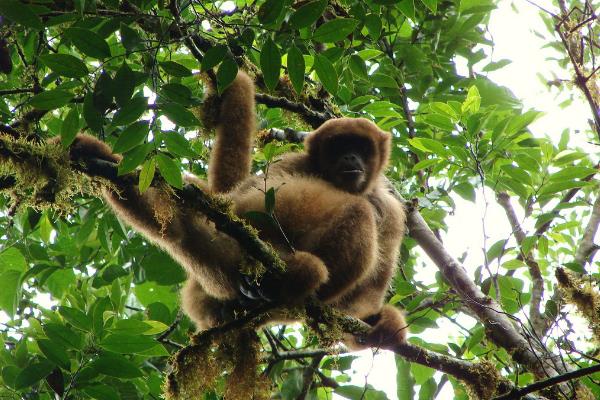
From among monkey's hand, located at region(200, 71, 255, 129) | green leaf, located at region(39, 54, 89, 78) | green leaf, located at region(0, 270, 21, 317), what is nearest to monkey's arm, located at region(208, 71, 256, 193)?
monkey's hand, located at region(200, 71, 255, 129)

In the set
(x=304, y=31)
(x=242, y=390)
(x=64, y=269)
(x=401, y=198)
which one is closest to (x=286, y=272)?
(x=242, y=390)

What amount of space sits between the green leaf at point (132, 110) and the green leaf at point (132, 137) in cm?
4

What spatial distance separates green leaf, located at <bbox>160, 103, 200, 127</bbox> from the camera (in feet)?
12.0

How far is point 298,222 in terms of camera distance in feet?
16.0

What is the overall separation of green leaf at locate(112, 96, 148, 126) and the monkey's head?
9.28 ft

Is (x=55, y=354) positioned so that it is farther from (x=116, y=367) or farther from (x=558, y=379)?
(x=558, y=379)

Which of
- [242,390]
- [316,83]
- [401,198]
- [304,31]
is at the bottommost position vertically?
[242,390]

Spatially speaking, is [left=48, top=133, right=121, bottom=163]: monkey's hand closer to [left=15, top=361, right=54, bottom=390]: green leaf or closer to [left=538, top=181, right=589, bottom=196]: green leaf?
[left=15, top=361, right=54, bottom=390]: green leaf

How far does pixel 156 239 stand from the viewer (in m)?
4.75

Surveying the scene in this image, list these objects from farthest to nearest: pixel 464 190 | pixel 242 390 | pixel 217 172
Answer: pixel 464 190
pixel 217 172
pixel 242 390

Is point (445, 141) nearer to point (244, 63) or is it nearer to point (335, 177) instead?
point (335, 177)

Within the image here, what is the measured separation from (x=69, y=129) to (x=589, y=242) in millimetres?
6231

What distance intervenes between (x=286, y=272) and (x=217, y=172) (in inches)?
57.2

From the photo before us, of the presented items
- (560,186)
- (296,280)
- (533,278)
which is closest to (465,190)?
(560,186)
